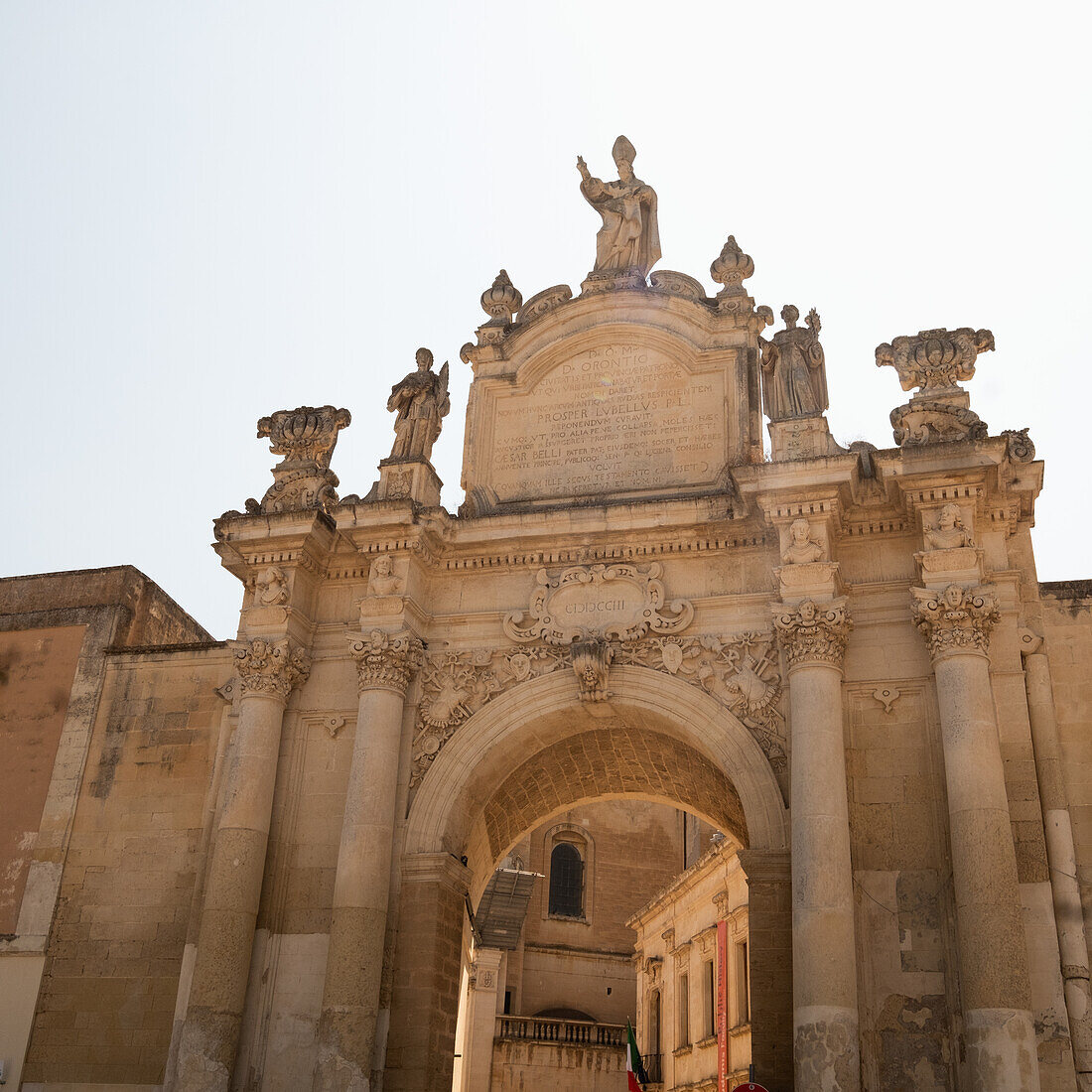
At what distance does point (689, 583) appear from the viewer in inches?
520

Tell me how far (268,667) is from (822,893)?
6246mm

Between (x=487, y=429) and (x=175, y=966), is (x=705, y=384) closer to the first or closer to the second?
(x=487, y=429)

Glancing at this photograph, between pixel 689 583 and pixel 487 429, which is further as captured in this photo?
pixel 487 429

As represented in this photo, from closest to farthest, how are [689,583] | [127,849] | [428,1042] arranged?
[428,1042], [689,583], [127,849]

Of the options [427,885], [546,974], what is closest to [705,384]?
[427,885]

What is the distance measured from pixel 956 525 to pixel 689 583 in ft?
9.14

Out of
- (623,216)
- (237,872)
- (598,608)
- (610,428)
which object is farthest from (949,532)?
(237,872)

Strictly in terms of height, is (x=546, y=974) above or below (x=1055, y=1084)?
above

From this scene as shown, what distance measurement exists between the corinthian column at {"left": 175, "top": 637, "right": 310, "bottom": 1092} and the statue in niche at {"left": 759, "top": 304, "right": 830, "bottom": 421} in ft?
19.3

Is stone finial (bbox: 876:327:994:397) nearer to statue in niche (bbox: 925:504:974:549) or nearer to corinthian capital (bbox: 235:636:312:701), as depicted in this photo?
statue in niche (bbox: 925:504:974:549)

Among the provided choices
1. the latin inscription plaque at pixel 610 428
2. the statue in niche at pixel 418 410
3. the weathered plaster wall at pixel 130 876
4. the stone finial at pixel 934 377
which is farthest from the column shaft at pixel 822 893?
the weathered plaster wall at pixel 130 876

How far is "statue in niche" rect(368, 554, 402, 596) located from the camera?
44.0 ft

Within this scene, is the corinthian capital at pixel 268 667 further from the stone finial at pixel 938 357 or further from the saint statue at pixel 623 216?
the stone finial at pixel 938 357

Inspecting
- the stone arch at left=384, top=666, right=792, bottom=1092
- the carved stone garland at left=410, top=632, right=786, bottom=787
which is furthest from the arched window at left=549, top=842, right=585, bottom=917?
the carved stone garland at left=410, top=632, right=786, bottom=787
